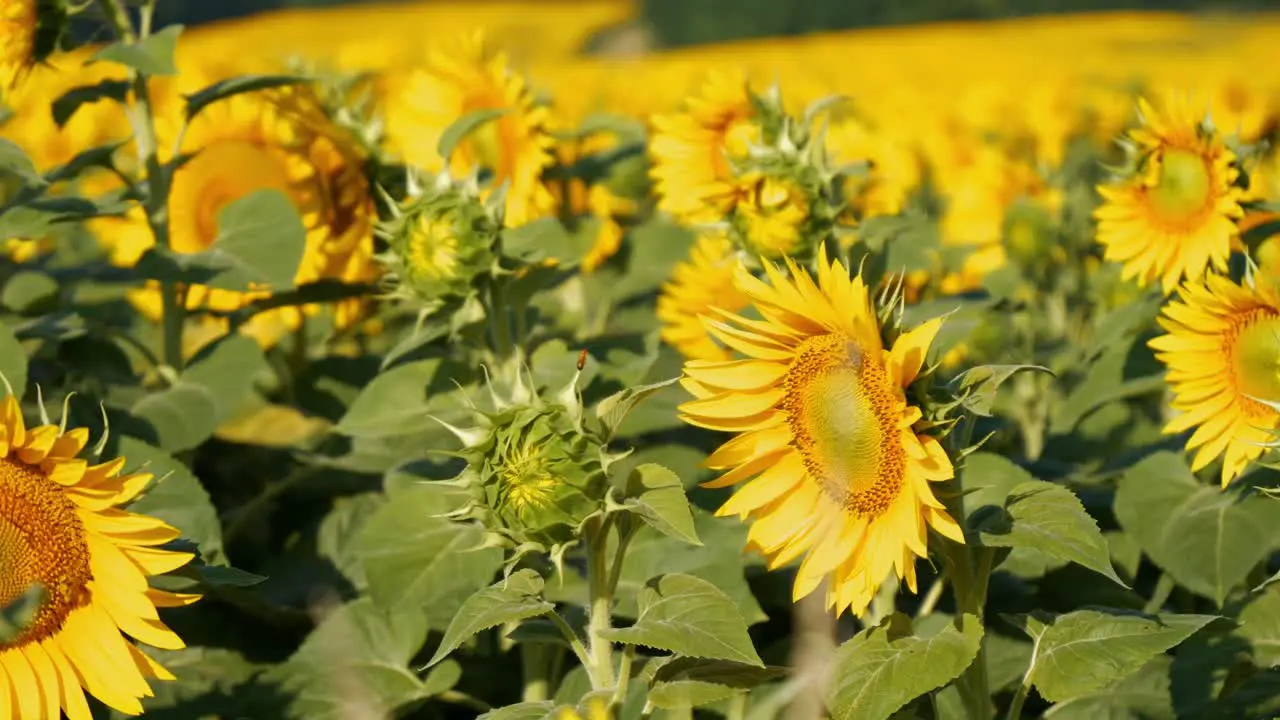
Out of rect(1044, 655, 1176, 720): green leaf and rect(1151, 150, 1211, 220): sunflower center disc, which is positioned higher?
rect(1151, 150, 1211, 220): sunflower center disc

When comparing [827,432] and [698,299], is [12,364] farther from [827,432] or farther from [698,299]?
[698,299]

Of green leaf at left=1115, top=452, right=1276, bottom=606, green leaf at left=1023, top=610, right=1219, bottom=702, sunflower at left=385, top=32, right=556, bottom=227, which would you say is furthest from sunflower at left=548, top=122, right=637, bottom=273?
green leaf at left=1023, top=610, right=1219, bottom=702

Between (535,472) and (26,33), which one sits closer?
(535,472)

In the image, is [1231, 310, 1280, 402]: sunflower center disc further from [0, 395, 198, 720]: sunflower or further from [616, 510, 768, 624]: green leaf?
[0, 395, 198, 720]: sunflower

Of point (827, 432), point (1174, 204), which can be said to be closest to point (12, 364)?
point (827, 432)

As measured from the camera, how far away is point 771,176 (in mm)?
2311

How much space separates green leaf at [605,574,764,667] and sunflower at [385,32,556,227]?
4.24 ft

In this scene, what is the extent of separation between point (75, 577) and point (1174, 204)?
65.9 inches

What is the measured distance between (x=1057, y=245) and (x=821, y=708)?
2377mm

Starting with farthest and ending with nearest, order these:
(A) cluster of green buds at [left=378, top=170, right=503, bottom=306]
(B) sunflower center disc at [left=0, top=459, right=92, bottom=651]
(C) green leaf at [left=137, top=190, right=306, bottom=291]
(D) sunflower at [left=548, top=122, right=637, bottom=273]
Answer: (D) sunflower at [left=548, top=122, right=637, bottom=273], (C) green leaf at [left=137, top=190, right=306, bottom=291], (A) cluster of green buds at [left=378, top=170, right=503, bottom=306], (B) sunflower center disc at [left=0, top=459, right=92, bottom=651]

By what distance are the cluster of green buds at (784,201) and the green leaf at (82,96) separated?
103 cm

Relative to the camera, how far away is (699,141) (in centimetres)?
278

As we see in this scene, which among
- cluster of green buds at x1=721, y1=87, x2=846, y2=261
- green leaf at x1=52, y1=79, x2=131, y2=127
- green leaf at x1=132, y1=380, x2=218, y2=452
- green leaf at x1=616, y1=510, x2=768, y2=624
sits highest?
green leaf at x1=52, y1=79, x2=131, y2=127

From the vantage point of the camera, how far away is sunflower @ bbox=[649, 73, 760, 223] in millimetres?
2705
